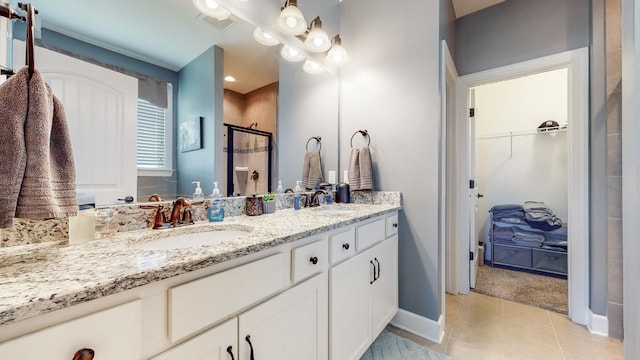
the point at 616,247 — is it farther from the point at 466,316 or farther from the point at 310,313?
the point at 310,313

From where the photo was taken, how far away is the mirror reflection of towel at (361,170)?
1.90 m

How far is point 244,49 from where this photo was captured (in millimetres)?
1529

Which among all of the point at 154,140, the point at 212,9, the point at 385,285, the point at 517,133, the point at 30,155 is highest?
the point at 212,9

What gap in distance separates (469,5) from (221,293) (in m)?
2.92

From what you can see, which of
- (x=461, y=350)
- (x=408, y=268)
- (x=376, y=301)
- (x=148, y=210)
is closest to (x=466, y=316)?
(x=461, y=350)

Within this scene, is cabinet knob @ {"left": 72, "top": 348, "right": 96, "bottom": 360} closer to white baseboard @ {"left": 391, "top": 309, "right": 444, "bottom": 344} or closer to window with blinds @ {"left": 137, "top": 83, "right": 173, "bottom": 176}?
window with blinds @ {"left": 137, "top": 83, "right": 173, "bottom": 176}

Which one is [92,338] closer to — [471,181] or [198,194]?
[198,194]

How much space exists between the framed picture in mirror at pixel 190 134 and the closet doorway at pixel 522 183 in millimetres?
2379

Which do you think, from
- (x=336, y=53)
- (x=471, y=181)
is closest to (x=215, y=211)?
(x=336, y=53)

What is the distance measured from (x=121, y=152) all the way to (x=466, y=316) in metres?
2.49

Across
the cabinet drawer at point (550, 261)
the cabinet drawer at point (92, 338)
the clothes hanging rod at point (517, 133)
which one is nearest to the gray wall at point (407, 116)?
the cabinet drawer at point (92, 338)

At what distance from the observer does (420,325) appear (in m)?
1.76

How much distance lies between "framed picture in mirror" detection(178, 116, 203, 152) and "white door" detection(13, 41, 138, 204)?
189 mm

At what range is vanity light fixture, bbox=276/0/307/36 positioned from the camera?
1586mm
